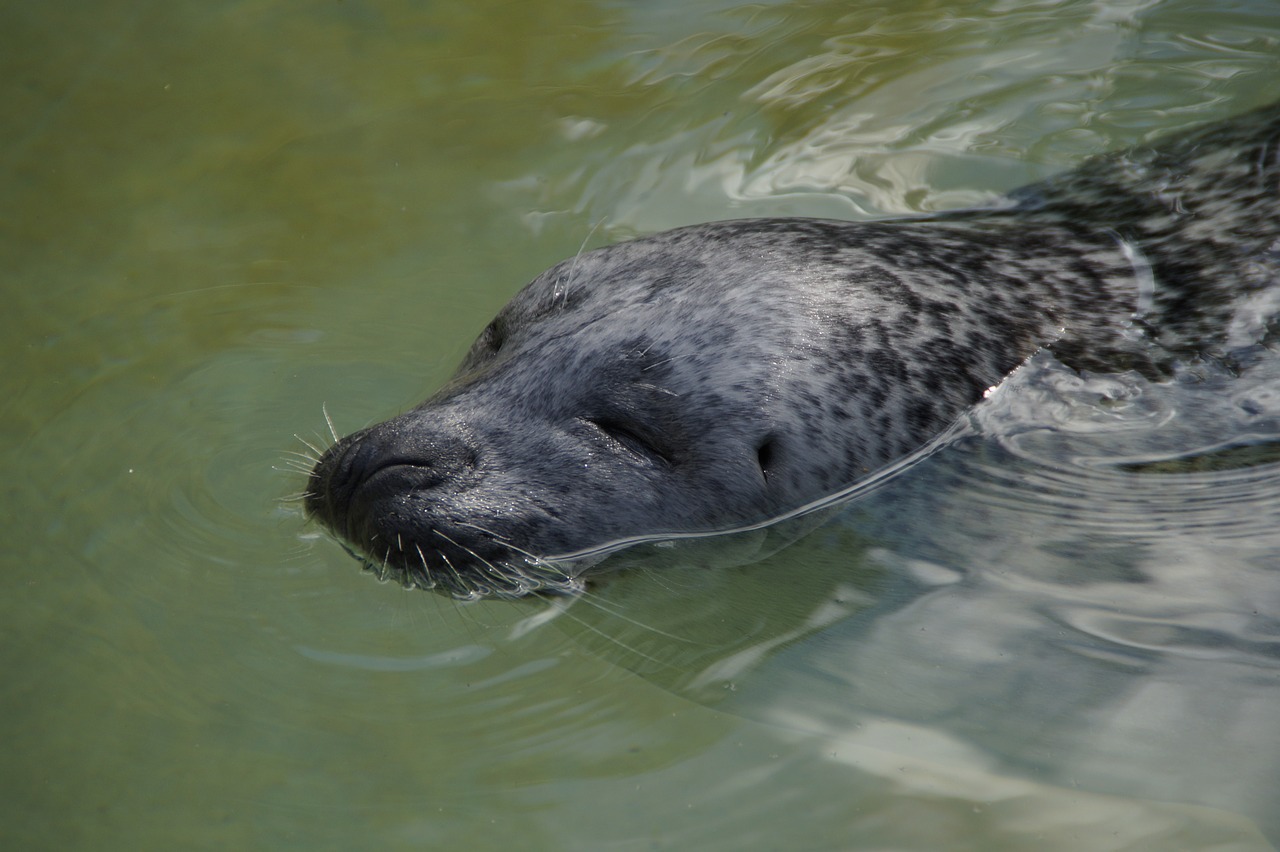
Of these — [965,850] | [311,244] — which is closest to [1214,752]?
[965,850]

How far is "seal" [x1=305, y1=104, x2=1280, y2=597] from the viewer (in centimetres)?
343

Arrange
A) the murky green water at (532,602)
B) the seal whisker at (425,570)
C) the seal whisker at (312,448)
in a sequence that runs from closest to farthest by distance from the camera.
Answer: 1. the murky green water at (532,602)
2. the seal whisker at (425,570)
3. the seal whisker at (312,448)

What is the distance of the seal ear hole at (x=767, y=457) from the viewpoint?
3.51 meters

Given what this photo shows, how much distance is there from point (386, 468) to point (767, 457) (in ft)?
3.65

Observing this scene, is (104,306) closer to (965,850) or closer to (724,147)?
(724,147)

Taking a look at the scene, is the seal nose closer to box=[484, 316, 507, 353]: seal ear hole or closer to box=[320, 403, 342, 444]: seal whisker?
→ box=[320, 403, 342, 444]: seal whisker

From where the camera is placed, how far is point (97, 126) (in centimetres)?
543

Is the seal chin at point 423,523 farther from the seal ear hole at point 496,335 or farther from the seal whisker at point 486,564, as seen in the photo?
the seal ear hole at point 496,335

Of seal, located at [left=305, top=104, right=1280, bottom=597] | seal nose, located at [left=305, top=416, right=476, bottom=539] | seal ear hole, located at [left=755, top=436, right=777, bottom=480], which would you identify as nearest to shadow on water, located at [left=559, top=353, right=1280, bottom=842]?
seal, located at [left=305, top=104, right=1280, bottom=597]

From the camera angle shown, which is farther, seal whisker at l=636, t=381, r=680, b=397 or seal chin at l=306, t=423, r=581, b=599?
seal whisker at l=636, t=381, r=680, b=397

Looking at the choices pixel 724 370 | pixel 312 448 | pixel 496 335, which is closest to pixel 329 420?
pixel 312 448

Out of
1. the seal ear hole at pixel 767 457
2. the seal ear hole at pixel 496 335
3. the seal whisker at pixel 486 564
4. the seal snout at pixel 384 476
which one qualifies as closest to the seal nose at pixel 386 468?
the seal snout at pixel 384 476

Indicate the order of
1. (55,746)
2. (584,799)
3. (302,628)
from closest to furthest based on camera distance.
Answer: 1. (584,799)
2. (55,746)
3. (302,628)

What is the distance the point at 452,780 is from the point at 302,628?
0.76 m
